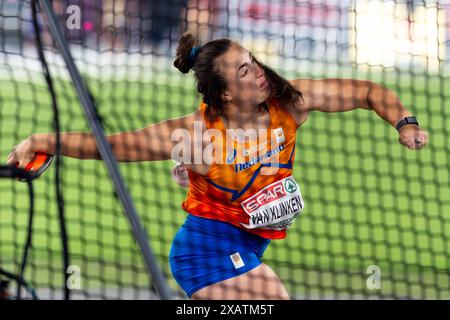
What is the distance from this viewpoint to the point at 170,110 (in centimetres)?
929

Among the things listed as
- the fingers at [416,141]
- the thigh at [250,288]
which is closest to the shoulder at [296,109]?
the fingers at [416,141]

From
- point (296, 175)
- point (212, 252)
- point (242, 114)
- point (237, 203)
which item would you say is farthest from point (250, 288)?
point (296, 175)

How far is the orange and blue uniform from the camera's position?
10.1ft

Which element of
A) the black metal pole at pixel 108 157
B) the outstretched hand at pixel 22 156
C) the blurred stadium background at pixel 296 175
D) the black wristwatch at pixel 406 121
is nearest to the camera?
the black metal pole at pixel 108 157

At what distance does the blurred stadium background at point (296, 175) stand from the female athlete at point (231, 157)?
0.35m

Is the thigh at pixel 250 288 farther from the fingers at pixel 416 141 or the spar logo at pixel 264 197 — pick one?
the fingers at pixel 416 141

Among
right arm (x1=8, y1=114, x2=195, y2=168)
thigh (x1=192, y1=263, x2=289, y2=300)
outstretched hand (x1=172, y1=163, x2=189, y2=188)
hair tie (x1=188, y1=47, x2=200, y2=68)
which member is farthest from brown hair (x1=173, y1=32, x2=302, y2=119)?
thigh (x1=192, y1=263, x2=289, y2=300)

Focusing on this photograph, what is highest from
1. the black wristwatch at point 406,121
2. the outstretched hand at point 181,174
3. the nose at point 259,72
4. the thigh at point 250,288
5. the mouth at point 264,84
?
the nose at point 259,72

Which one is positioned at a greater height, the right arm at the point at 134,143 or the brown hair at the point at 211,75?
the brown hair at the point at 211,75

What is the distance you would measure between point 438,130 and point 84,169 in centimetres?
389

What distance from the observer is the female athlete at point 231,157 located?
3086mm

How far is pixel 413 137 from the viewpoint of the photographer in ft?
9.48

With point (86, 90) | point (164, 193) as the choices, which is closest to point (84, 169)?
point (164, 193)

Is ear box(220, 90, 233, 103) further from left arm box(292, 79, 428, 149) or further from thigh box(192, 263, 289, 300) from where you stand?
thigh box(192, 263, 289, 300)
